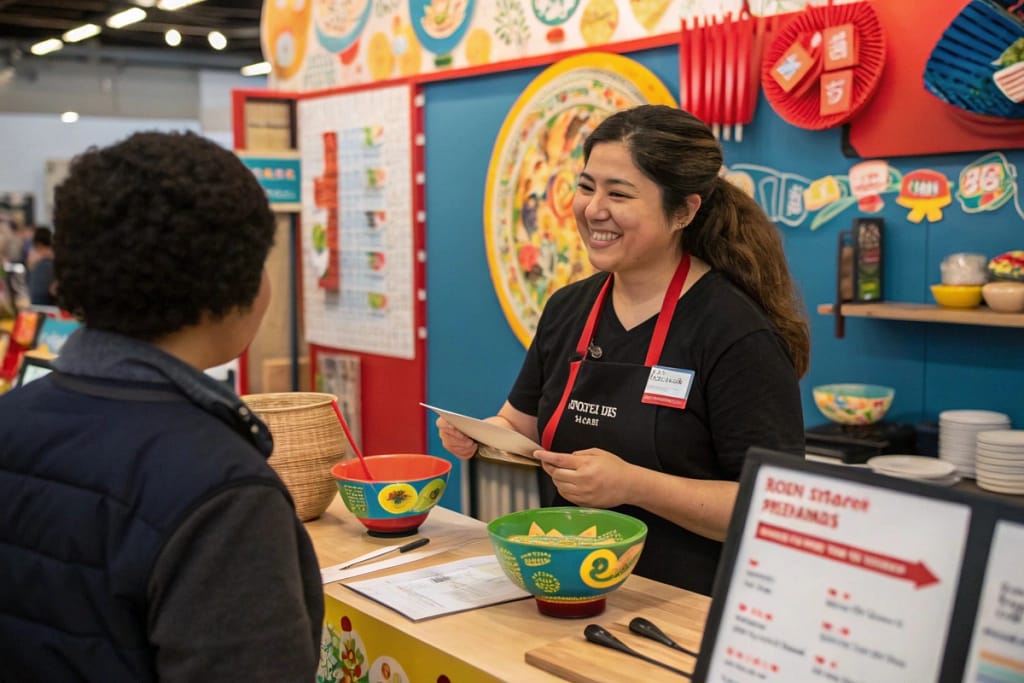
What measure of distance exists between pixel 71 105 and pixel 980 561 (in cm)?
1753

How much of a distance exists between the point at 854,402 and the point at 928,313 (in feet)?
1.13

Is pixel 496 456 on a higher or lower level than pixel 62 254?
lower

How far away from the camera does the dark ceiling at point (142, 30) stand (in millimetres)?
12703

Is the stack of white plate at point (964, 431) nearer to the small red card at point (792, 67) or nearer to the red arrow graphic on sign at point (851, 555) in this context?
the small red card at point (792, 67)

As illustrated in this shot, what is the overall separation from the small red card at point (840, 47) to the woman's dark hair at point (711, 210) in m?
1.04

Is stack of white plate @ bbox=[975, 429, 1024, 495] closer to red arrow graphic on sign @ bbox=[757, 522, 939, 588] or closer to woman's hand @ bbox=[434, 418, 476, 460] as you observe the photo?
woman's hand @ bbox=[434, 418, 476, 460]

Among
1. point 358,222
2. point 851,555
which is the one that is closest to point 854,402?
point 851,555

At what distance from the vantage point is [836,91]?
10.2 feet

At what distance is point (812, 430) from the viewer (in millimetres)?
3105

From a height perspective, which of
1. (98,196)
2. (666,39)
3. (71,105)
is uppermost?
(71,105)

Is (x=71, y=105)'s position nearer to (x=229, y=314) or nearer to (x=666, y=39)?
(x=666, y=39)

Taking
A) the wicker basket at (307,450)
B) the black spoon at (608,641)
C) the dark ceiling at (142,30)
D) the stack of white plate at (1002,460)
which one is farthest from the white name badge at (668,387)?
the dark ceiling at (142,30)

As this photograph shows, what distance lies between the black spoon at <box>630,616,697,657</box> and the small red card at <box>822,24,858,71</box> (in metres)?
2.02

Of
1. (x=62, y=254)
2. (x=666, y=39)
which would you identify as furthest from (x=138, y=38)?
(x=62, y=254)
